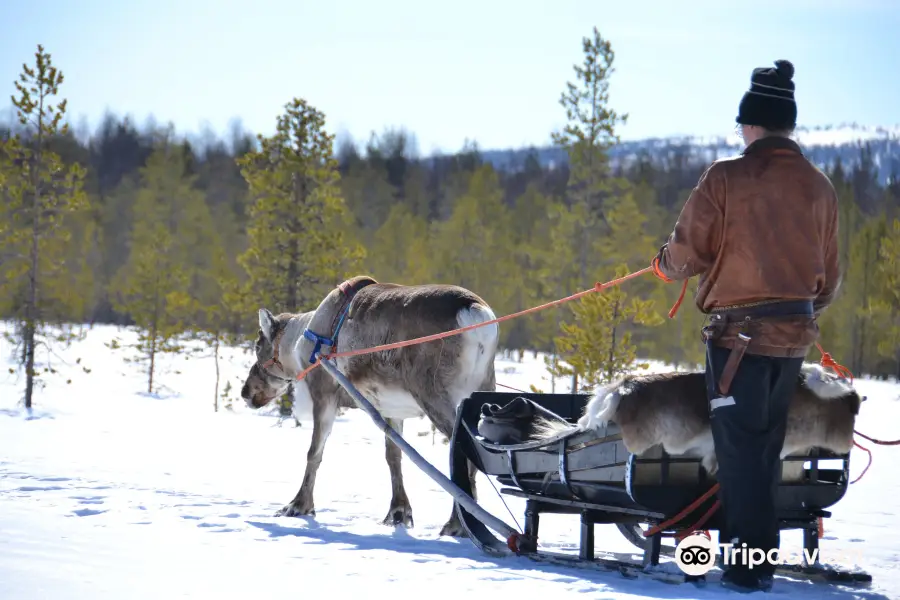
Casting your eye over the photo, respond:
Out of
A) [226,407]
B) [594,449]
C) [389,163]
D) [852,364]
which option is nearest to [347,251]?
[226,407]

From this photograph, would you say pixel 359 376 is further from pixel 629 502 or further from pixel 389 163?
Answer: pixel 389 163

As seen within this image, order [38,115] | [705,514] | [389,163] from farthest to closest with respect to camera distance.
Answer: [389,163] → [38,115] → [705,514]

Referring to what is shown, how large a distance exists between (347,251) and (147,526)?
16854 millimetres

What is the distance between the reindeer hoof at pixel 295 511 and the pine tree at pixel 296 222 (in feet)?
48.6

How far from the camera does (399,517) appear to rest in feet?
24.2

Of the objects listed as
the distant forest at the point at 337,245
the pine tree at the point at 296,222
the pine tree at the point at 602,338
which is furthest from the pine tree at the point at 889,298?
the pine tree at the point at 296,222

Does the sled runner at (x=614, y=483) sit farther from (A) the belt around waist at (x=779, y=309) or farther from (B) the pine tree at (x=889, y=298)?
(B) the pine tree at (x=889, y=298)

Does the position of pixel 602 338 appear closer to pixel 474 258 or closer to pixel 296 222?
pixel 296 222

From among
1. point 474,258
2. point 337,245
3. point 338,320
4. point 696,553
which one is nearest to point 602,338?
point 337,245

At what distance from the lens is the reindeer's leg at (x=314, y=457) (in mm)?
7609

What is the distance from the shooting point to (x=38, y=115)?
2259 cm

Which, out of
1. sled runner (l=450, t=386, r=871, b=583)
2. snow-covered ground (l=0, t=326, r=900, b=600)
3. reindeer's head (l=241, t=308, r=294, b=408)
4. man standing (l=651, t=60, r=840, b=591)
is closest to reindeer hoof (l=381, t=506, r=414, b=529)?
snow-covered ground (l=0, t=326, r=900, b=600)

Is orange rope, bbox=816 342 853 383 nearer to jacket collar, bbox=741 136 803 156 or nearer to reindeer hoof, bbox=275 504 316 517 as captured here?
jacket collar, bbox=741 136 803 156

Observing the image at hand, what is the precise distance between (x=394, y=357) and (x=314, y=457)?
1.40m
